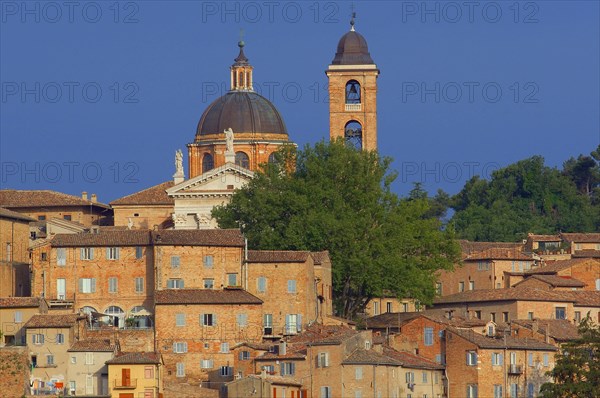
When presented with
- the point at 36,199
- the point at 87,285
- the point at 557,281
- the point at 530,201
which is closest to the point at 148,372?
the point at 87,285

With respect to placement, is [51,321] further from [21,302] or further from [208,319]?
[208,319]

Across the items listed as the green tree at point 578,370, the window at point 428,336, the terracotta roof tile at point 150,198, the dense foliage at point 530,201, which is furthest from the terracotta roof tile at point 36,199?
the green tree at point 578,370

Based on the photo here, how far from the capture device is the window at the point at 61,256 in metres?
91.4

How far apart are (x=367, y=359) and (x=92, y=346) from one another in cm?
1034

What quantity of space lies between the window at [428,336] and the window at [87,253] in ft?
45.0

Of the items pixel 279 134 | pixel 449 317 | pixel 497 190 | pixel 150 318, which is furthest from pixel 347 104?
pixel 150 318

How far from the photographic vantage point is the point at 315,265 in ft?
304

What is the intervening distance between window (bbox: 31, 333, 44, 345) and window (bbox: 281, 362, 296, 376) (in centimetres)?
922

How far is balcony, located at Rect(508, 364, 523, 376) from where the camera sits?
88.1 meters

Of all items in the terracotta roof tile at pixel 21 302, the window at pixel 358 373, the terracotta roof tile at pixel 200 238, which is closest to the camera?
the window at pixel 358 373

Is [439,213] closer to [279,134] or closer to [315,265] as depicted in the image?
[279,134]

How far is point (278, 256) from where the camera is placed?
91.6 m

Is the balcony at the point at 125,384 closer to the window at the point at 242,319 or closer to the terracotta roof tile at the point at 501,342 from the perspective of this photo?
the window at the point at 242,319

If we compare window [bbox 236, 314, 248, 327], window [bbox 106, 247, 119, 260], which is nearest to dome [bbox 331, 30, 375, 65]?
window [bbox 106, 247, 119, 260]
